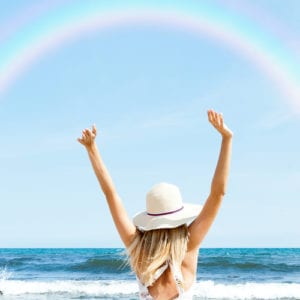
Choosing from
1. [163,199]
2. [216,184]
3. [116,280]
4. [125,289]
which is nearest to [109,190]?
[163,199]

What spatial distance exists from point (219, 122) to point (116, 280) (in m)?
18.7

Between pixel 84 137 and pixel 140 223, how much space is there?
46 cm

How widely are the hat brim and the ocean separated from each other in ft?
40.6

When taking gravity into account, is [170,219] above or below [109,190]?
below

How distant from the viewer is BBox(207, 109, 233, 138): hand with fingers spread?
2477mm

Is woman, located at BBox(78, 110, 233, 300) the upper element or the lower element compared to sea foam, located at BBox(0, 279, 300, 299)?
upper

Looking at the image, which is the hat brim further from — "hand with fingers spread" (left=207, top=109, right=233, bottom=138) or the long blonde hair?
"hand with fingers spread" (left=207, top=109, right=233, bottom=138)

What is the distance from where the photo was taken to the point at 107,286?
18703mm

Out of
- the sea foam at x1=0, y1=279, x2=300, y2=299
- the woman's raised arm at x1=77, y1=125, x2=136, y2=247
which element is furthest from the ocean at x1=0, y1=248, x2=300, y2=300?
the woman's raised arm at x1=77, y1=125, x2=136, y2=247

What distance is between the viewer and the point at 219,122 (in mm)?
2477

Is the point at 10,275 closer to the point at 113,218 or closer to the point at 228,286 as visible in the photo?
the point at 228,286

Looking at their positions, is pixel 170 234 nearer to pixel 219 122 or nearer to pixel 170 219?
pixel 170 219

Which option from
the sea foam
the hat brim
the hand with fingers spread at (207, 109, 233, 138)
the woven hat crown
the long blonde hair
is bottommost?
the sea foam

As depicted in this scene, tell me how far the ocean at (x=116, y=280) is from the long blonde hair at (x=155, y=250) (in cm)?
1239
